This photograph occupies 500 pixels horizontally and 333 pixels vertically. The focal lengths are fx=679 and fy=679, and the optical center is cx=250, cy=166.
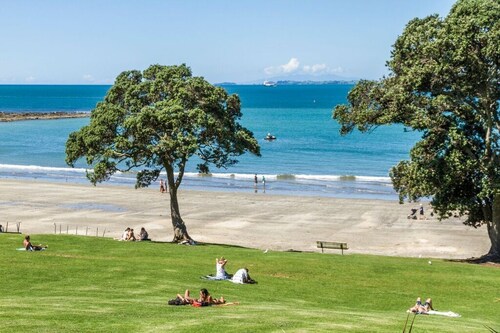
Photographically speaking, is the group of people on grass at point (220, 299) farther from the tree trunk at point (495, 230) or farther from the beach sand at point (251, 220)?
the beach sand at point (251, 220)

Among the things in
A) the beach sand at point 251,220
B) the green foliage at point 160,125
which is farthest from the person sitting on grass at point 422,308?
the beach sand at point 251,220

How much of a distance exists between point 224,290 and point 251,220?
34.0 meters

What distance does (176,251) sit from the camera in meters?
39.1

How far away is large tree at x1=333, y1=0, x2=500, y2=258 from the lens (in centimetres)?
3362

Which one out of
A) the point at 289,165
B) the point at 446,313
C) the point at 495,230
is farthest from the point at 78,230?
the point at 289,165

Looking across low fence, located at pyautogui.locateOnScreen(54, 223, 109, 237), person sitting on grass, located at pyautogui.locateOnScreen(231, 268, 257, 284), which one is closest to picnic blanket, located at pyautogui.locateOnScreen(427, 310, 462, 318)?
person sitting on grass, located at pyautogui.locateOnScreen(231, 268, 257, 284)

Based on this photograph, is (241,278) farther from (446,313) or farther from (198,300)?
(446,313)

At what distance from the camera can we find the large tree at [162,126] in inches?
1623

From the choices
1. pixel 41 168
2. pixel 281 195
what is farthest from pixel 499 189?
pixel 41 168

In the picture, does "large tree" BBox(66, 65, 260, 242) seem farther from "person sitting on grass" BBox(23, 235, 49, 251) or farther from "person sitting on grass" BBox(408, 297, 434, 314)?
"person sitting on grass" BBox(408, 297, 434, 314)

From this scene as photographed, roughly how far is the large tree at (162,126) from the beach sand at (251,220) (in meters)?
8.74

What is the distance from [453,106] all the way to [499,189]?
513 cm

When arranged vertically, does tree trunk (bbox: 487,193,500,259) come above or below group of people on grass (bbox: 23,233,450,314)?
above

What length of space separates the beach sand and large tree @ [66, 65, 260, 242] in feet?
28.7
